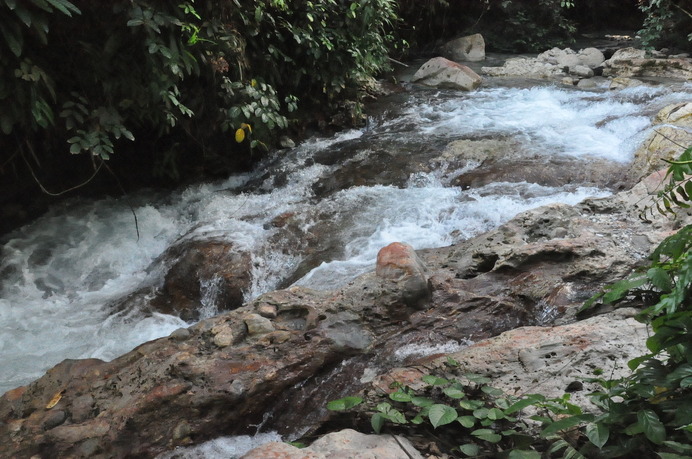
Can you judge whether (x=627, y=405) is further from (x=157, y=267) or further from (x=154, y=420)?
(x=157, y=267)

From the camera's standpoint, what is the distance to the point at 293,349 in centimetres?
278

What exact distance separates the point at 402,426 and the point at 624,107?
662 cm

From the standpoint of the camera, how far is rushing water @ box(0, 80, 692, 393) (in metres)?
4.04

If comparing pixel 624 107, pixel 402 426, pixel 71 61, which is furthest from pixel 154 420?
pixel 624 107

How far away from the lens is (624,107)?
711 centimetres

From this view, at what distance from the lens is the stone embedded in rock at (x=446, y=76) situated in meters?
9.18

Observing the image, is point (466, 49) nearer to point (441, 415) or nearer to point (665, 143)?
point (665, 143)

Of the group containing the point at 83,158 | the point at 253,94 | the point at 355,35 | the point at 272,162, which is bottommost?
the point at 272,162

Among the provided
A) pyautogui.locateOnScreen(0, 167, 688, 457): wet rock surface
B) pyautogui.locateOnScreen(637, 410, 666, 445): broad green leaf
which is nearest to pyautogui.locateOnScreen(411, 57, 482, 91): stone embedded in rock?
pyautogui.locateOnScreen(0, 167, 688, 457): wet rock surface

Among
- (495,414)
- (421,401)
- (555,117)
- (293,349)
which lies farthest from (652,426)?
(555,117)

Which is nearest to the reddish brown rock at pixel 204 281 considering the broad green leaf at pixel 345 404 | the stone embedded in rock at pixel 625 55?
the broad green leaf at pixel 345 404

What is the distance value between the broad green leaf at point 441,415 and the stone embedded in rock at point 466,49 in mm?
11063

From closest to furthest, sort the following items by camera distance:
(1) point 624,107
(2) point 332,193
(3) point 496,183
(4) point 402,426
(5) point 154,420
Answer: (4) point 402,426
(5) point 154,420
(3) point 496,183
(2) point 332,193
(1) point 624,107

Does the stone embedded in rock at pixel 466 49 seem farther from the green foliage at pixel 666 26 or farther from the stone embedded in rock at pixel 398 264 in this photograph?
the stone embedded in rock at pixel 398 264
